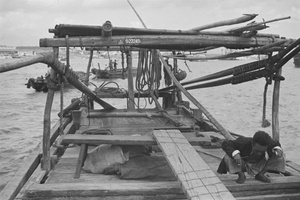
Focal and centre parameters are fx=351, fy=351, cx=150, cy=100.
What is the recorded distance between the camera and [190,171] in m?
3.55

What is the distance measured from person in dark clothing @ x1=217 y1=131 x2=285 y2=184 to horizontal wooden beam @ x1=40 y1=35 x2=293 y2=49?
53.4 inches

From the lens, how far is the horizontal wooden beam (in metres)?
4.21

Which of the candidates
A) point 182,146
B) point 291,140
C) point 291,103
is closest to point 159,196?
point 182,146

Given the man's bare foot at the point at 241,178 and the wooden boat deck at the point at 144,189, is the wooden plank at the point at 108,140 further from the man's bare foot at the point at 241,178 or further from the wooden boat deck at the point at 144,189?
the man's bare foot at the point at 241,178

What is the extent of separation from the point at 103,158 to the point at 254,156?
187 cm

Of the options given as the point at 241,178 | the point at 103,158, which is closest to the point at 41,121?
the point at 103,158

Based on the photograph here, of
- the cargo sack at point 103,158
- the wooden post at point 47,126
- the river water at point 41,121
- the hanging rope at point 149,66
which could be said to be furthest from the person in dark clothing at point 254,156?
the river water at point 41,121

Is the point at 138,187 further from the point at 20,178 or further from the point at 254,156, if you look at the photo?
the point at 20,178

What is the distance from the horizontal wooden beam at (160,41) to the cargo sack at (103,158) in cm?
136

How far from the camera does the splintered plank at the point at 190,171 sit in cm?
312

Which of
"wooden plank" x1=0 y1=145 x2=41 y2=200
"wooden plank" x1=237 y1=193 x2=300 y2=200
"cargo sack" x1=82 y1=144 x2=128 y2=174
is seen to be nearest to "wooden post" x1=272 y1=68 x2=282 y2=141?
"wooden plank" x1=237 y1=193 x2=300 y2=200

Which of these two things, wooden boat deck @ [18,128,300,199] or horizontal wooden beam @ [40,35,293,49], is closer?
wooden boat deck @ [18,128,300,199]

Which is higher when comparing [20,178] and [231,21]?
[231,21]

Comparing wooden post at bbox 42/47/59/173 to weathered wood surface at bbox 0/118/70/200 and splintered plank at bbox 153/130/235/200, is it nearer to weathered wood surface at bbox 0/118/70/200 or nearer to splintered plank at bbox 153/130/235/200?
weathered wood surface at bbox 0/118/70/200
